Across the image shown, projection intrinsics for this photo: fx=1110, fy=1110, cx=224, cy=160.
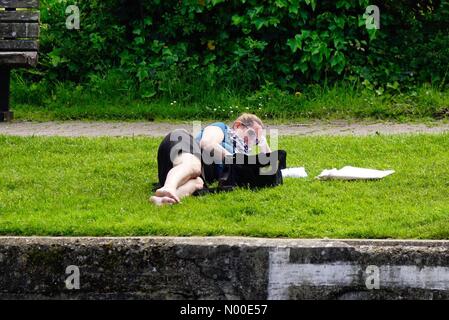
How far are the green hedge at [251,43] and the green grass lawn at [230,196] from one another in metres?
2.09

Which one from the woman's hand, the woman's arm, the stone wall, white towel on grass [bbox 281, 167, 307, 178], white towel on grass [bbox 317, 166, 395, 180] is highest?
the woman's arm

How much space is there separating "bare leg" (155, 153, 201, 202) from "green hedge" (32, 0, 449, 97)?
355 centimetres

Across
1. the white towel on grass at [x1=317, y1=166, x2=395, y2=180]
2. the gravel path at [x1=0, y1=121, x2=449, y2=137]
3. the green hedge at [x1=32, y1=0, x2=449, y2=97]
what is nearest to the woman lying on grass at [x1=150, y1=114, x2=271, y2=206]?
the white towel on grass at [x1=317, y1=166, x2=395, y2=180]

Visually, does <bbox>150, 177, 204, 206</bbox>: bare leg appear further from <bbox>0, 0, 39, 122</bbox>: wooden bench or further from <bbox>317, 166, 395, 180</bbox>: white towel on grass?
<bbox>0, 0, 39, 122</bbox>: wooden bench

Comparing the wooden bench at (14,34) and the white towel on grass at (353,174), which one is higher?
the wooden bench at (14,34)

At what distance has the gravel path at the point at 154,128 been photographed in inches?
366

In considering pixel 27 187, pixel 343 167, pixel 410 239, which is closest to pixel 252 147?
pixel 343 167

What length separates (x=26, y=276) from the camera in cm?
573

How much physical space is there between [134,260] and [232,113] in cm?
457

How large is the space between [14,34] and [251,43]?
7.40 ft

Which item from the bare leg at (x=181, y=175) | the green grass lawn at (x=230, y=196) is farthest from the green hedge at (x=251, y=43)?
the bare leg at (x=181, y=175)

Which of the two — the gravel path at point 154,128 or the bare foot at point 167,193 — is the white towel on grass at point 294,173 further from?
the gravel path at point 154,128

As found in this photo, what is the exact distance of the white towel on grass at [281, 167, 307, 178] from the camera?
24.2ft

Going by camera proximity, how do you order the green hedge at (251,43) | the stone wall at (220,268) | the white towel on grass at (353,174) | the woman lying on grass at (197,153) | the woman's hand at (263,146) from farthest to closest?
1. the green hedge at (251,43)
2. the woman's hand at (263,146)
3. the white towel on grass at (353,174)
4. the woman lying on grass at (197,153)
5. the stone wall at (220,268)
